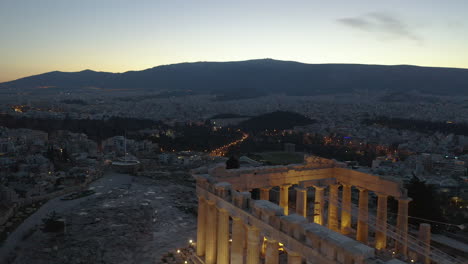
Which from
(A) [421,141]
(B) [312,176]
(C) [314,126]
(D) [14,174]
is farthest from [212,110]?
(B) [312,176]

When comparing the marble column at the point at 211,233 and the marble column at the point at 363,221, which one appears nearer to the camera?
the marble column at the point at 211,233

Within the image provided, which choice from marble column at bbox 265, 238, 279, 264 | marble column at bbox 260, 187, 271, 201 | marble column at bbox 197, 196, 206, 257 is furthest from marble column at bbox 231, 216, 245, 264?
marble column at bbox 260, 187, 271, 201

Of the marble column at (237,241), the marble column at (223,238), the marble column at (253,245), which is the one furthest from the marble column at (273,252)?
the marble column at (223,238)

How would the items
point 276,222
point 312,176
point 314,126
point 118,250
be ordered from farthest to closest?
point 314,126, point 118,250, point 312,176, point 276,222

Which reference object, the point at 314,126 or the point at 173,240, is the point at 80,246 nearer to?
the point at 173,240

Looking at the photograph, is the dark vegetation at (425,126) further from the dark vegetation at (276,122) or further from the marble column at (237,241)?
the marble column at (237,241)

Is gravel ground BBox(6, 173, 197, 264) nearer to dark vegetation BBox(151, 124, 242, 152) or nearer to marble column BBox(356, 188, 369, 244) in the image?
marble column BBox(356, 188, 369, 244)

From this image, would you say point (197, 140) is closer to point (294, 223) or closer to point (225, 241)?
point (225, 241)
